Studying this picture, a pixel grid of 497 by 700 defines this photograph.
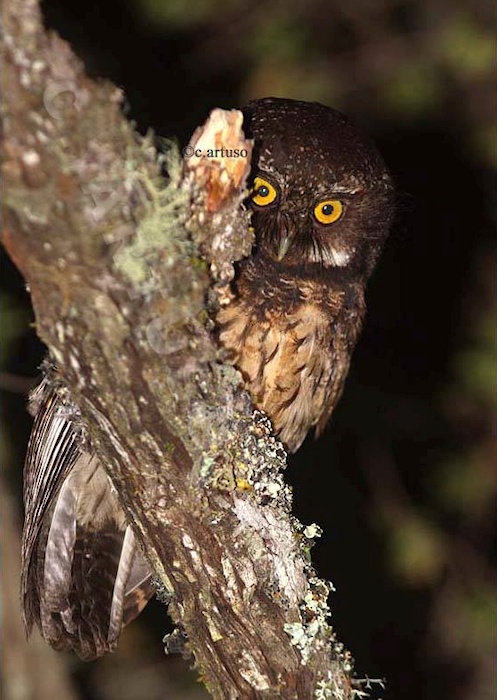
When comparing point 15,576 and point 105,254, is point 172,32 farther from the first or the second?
point 105,254

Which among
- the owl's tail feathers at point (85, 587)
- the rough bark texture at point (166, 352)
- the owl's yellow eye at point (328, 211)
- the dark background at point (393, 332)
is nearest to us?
the rough bark texture at point (166, 352)

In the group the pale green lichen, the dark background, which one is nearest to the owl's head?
the pale green lichen

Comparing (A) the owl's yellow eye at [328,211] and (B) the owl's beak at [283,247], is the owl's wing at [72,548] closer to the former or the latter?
(B) the owl's beak at [283,247]

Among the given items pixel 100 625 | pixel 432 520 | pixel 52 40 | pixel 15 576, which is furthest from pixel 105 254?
pixel 432 520

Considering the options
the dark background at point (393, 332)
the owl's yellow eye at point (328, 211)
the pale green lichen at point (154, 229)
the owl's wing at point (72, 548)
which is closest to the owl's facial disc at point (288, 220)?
the owl's yellow eye at point (328, 211)

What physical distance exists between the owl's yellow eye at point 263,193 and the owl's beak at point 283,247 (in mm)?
110

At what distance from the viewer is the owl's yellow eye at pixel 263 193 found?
2.55 m

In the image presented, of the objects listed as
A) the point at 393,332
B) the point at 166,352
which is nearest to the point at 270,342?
the point at 166,352

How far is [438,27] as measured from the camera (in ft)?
15.9

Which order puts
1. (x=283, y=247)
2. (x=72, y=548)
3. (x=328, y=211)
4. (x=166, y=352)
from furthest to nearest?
(x=72, y=548)
(x=328, y=211)
(x=283, y=247)
(x=166, y=352)

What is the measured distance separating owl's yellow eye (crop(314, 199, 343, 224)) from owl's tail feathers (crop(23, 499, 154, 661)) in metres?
1.15

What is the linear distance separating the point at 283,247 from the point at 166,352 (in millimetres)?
989

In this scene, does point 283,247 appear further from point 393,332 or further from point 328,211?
point 393,332

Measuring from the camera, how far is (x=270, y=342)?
256 centimetres
